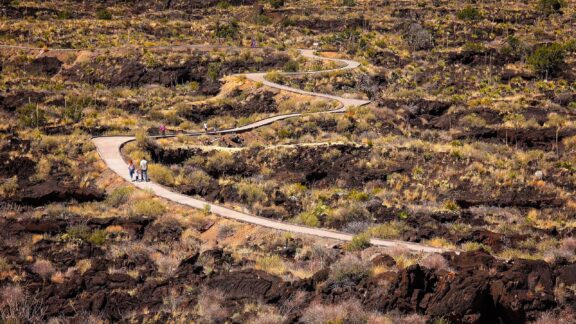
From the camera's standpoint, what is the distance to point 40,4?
93688 millimetres

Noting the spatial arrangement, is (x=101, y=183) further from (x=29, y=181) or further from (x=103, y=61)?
(x=103, y=61)

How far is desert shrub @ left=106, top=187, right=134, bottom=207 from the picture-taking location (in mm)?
25572

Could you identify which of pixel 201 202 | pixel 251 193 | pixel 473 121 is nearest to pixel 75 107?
pixel 251 193

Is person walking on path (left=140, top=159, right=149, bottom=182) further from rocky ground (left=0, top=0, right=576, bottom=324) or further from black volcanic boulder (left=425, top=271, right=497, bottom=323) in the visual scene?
black volcanic boulder (left=425, top=271, right=497, bottom=323)

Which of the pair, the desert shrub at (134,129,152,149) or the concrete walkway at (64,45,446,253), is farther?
the desert shrub at (134,129,152,149)

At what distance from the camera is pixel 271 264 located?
60.5ft

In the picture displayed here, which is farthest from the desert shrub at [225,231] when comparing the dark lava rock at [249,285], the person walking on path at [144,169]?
the person walking on path at [144,169]

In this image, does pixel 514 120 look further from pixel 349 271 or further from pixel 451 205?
pixel 349 271

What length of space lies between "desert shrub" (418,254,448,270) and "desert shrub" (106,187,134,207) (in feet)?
45.3

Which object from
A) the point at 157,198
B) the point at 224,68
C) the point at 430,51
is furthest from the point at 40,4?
the point at 157,198

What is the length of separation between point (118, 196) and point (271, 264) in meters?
10.3

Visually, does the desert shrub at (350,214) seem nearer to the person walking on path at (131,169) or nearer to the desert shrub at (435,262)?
the desert shrub at (435,262)

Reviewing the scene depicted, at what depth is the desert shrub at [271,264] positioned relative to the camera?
1780cm

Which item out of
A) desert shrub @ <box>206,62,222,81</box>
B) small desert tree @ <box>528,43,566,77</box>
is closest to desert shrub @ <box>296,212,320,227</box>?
desert shrub @ <box>206,62,222,81</box>
